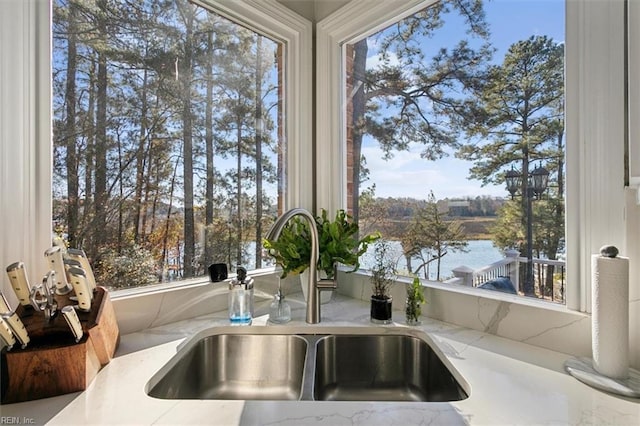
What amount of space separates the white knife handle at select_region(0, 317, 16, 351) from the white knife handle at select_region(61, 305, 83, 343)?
96 mm

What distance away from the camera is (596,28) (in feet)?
2.69

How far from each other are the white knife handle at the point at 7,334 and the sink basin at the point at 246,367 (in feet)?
1.30

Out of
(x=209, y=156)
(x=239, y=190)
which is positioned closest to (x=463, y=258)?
(x=239, y=190)

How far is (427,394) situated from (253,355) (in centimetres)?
57

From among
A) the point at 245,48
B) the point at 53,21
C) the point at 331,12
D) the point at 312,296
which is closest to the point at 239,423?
the point at 312,296

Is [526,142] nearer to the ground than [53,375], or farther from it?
farther from it

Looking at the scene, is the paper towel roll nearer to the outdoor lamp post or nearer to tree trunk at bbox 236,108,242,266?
the outdoor lamp post

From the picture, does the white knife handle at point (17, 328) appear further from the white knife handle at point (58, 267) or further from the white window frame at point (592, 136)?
the white window frame at point (592, 136)

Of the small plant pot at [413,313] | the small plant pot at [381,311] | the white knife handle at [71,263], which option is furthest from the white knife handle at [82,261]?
the small plant pot at [413,313]

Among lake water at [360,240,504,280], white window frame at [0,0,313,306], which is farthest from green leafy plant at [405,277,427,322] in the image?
white window frame at [0,0,313,306]

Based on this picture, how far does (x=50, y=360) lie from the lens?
647 millimetres

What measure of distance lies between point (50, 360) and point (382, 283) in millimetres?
978

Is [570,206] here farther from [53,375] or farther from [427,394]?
[53,375]

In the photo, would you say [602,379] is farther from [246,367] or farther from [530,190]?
[246,367]
